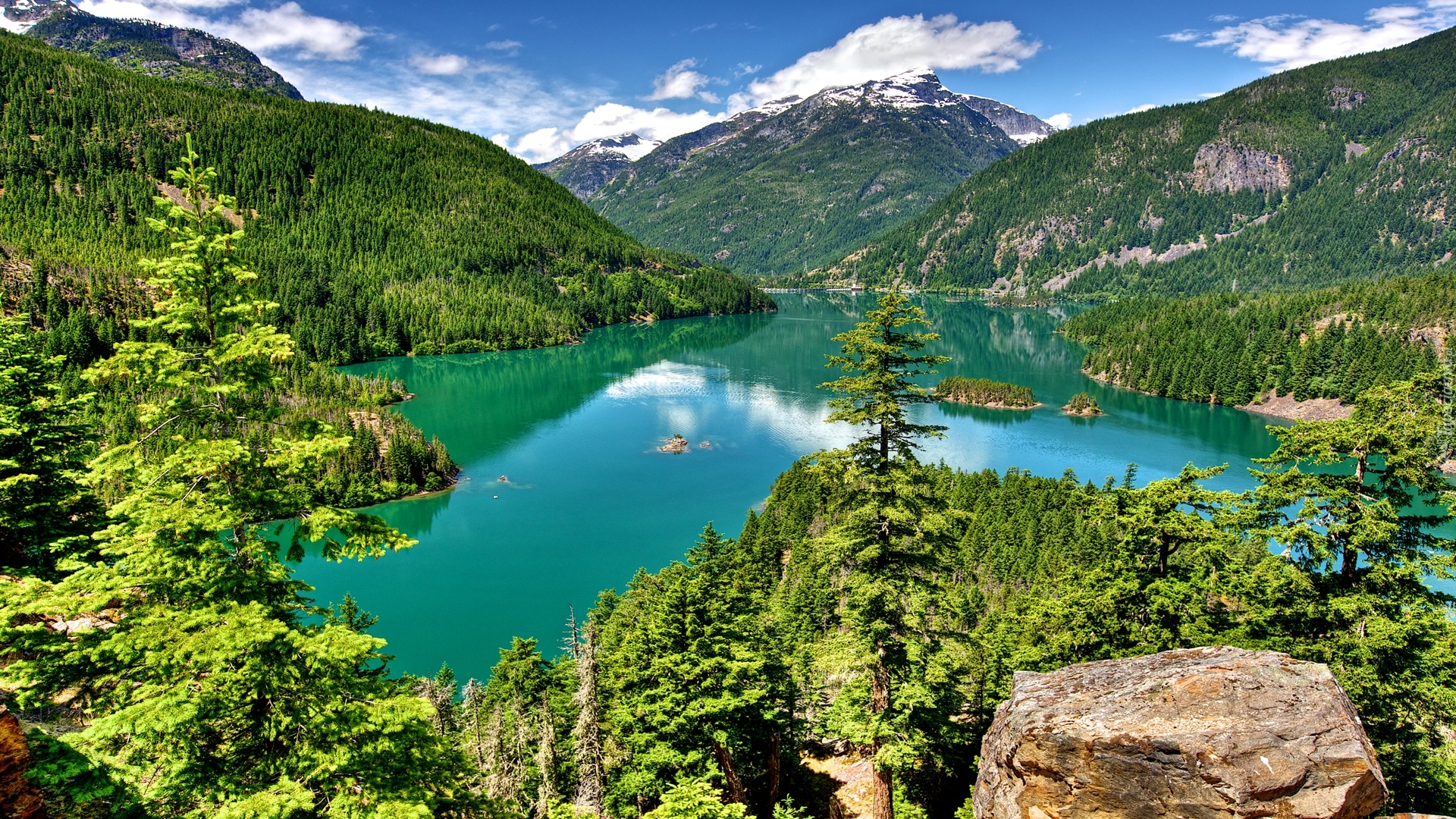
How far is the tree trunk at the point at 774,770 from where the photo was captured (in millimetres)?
23062

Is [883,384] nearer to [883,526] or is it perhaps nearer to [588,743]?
[883,526]

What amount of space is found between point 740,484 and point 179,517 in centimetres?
6841

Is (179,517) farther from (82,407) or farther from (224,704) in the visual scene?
(82,407)

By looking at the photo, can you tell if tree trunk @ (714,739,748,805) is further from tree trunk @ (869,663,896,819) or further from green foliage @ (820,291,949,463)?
green foliage @ (820,291,949,463)

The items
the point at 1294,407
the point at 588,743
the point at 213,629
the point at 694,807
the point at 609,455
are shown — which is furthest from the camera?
the point at 1294,407

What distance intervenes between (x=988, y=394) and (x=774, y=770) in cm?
10816

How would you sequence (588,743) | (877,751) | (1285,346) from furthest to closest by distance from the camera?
(1285,346)
(588,743)
(877,751)

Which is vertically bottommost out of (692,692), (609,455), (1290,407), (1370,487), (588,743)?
(609,455)

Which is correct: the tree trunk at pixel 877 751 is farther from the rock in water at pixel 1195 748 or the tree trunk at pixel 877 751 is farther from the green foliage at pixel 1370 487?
the green foliage at pixel 1370 487

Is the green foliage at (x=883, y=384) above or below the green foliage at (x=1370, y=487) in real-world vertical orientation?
above

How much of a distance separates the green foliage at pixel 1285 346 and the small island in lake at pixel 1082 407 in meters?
25.3

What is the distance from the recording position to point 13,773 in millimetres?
7516

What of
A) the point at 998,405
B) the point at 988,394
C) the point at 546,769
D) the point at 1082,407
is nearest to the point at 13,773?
the point at 546,769

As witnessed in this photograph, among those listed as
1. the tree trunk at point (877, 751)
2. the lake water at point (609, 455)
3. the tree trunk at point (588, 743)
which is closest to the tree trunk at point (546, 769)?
the tree trunk at point (588, 743)
